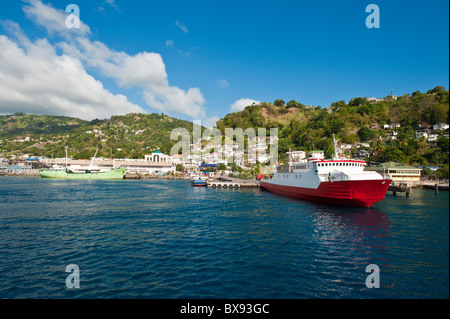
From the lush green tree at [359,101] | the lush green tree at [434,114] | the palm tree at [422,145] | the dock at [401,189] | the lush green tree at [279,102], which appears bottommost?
the dock at [401,189]

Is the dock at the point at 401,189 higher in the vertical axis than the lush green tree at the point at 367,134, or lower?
lower

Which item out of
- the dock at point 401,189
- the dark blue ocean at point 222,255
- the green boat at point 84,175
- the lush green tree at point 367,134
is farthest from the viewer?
the lush green tree at point 367,134

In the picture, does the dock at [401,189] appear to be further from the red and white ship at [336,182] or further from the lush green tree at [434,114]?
the lush green tree at [434,114]

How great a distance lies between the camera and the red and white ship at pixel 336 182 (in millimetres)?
26922

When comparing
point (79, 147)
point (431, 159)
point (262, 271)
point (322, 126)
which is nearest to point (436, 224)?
point (262, 271)

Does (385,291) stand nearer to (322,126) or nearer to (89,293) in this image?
(89,293)

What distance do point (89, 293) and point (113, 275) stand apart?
157 cm

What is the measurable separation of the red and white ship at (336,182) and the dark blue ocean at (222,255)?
3701mm

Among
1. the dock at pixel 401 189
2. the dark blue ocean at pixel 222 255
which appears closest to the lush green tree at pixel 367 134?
the dock at pixel 401 189

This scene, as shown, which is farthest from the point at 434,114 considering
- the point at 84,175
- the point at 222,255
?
the point at 84,175

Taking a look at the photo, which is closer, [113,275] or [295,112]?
[113,275]

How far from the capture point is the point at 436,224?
68.2ft

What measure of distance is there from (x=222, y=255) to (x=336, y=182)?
69.2 feet
